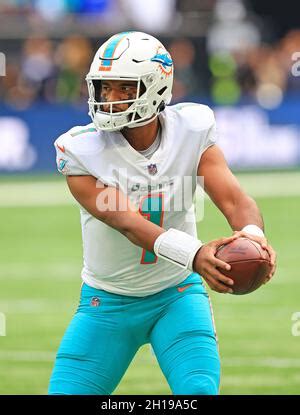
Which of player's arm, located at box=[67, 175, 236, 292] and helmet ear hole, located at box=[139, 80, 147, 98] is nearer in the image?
player's arm, located at box=[67, 175, 236, 292]

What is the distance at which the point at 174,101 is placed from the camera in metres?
19.7

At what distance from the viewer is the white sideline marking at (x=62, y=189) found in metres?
16.9

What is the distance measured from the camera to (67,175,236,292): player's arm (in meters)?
4.90

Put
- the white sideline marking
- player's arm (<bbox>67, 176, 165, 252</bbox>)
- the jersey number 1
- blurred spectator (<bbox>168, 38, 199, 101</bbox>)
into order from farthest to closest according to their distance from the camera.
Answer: blurred spectator (<bbox>168, 38, 199, 101</bbox>)
the white sideline marking
the jersey number 1
player's arm (<bbox>67, 176, 165, 252</bbox>)

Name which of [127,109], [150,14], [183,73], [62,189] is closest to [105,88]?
[127,109]

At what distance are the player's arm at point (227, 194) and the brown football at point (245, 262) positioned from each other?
0.21m

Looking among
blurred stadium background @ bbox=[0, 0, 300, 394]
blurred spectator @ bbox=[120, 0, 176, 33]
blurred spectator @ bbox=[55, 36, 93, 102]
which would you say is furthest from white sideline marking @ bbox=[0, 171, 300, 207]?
blurred spectator @ bbox=[120, 0, 176, 33]

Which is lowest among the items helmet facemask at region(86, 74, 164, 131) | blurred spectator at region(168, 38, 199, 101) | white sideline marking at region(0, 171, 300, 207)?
helmet facemask at region(86, 74, 164, 131)

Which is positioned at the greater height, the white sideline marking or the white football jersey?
the white sideline marking

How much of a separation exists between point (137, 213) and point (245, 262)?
60 cm

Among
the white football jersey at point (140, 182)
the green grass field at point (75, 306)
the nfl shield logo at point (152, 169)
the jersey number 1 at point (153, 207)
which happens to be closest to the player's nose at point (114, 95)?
the white football jersey at point (140, 182)

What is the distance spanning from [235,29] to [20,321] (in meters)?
13.9

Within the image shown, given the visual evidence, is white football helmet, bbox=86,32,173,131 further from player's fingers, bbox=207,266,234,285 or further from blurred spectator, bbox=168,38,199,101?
blurred spectator, bbox=168,38,199,101
